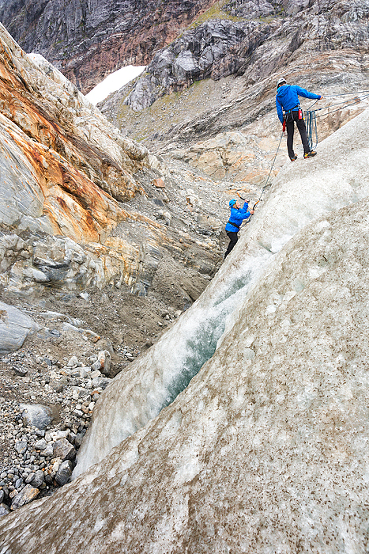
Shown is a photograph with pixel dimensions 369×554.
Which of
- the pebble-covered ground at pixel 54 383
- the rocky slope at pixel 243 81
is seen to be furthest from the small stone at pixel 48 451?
the rocky slope at pixel 243 81

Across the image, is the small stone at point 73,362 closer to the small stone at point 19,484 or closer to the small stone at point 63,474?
the small stone at point 63,474

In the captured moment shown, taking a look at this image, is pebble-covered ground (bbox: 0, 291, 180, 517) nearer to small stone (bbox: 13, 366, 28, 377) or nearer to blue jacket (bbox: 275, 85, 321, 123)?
small stone (bbox: 13, 366, 28, 377)

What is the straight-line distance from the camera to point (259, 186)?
24.8m

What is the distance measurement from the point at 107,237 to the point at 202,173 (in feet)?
60.7

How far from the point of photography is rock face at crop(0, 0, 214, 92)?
90375 millimetres

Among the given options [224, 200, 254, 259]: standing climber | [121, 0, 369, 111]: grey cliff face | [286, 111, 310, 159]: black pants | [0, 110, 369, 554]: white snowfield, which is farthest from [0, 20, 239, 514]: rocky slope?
[121, 0, 369, 111]: grey cliff face

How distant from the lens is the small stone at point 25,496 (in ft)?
15.7

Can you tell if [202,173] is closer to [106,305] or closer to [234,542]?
[106,305]

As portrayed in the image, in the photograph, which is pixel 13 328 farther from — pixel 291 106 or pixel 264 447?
pixel 291 106

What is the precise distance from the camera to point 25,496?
15.9 feet

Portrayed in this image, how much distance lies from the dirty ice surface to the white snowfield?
10352cm

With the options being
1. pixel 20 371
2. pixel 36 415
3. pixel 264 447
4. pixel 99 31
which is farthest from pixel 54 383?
pixel 99 31

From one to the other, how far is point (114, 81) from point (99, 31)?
26.6m

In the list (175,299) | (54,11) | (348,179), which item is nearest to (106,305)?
(175,299)
